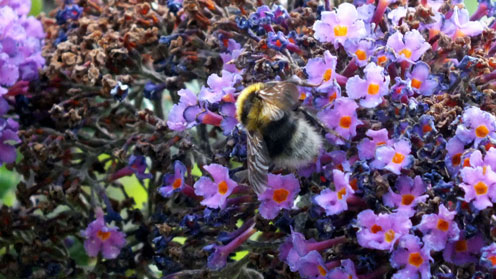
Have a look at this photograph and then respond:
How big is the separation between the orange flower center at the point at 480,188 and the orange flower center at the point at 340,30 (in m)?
0.68

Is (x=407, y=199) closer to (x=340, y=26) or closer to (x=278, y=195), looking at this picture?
(x=278, y=195)

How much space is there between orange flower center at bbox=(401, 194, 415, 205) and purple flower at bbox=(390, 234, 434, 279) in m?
0.13

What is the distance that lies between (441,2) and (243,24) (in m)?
0.74

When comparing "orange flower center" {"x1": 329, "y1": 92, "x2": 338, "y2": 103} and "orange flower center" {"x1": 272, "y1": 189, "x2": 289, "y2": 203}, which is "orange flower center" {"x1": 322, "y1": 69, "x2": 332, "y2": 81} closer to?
"orange flower center" {"x1": 329, "y1": 92, "x2": 338, "y2": 103}

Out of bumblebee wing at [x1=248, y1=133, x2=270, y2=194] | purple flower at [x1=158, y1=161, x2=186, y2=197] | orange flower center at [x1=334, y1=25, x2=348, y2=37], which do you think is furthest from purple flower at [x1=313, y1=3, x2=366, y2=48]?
purple flower at [x1=158, y1=161, x2=186, y2=197]

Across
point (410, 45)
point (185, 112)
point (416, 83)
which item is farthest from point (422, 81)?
point (185, 112)

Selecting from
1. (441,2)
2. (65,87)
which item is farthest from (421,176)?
(65,87)

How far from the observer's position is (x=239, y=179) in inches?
95.7

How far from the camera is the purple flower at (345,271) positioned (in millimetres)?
2088

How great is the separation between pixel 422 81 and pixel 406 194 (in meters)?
0.39

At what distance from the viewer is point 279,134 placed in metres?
2.28

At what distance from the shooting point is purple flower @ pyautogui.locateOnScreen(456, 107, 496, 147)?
80.2 inches

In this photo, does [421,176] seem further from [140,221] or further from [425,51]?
[140,221]

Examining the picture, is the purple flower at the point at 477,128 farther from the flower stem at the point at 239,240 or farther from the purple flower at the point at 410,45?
the flower stem at the point at 239,240
